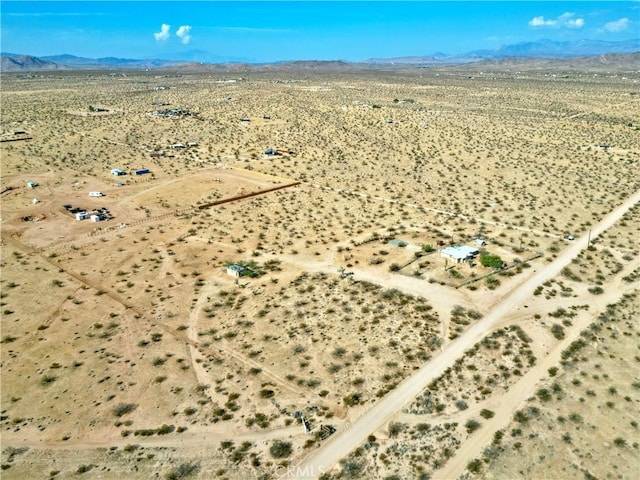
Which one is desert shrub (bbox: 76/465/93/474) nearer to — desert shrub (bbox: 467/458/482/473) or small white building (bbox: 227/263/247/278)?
desert shrub (bbox: 467/458/482/473)

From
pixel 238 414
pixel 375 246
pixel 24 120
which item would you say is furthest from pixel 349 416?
pixel 24 120

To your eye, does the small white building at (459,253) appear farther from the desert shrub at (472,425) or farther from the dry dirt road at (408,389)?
the desert shrub at (472,425)

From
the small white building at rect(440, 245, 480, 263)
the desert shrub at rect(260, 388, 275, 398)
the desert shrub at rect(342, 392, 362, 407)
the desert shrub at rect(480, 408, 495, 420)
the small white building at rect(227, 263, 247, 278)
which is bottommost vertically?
the small white building at rect(440, 245, 480, 263)

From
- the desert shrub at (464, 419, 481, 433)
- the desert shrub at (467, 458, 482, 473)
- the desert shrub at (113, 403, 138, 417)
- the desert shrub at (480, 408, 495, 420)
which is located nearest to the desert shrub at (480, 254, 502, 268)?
the desert shrub at (480, 408, 495, 420)

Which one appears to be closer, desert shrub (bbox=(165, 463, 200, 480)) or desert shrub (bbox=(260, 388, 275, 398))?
desert shrub (bbox=(165, 463, 200, 480))

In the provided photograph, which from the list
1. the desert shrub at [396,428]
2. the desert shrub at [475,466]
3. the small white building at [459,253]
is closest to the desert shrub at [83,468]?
the desert shrub at [396,428]
